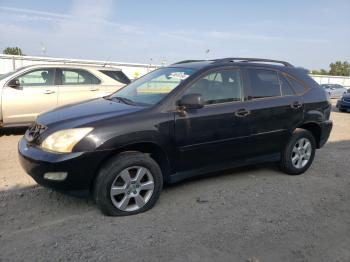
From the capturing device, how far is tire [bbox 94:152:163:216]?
12.9 feet

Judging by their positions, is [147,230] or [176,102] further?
[176,102]

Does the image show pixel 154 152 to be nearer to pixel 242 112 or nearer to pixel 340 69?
pixel 242 112

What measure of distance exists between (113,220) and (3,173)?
239 centimetres

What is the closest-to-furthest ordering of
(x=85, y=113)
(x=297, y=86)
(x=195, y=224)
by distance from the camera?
(x=195, y=224) → (x=85, y=113) → (x=297, y=86)

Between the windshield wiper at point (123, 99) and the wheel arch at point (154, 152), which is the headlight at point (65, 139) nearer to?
the wheel arch at point (154, 152)

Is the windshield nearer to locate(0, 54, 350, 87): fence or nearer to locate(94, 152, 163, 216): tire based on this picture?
locate(94, 152, 163, 216): tire

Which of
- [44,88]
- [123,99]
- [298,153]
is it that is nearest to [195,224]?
[123,99]

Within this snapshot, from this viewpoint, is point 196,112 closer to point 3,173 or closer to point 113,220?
point 113,220

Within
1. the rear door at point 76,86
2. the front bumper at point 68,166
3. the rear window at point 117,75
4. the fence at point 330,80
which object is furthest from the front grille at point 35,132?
the fence at point 330,80

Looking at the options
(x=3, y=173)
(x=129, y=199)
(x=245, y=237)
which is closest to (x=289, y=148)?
(x=245, y=237)

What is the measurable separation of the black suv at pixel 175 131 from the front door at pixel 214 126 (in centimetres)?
1

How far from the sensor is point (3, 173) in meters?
5.50

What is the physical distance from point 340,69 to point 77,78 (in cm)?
9078

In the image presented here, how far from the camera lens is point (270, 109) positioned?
5.27 meters
